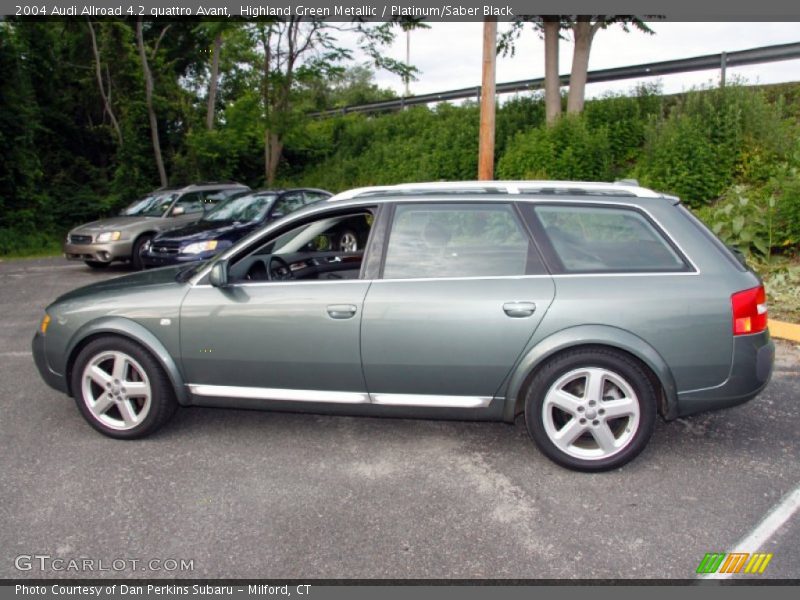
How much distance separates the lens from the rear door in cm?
395

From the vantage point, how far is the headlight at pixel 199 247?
10.5m

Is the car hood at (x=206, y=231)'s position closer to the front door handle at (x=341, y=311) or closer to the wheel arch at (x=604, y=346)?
the front door handle at (x=341, y=311)

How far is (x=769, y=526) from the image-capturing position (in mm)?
3383

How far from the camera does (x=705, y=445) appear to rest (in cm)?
440

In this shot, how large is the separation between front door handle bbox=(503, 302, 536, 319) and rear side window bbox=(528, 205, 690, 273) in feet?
1.03

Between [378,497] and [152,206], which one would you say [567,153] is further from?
[378,497]

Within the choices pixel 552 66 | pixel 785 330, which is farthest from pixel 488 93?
pixel 785 330

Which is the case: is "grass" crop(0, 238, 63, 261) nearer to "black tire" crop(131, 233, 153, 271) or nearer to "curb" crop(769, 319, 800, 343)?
"black tire" crop(131, 233, 153, 271)

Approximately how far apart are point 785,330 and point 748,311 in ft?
11.9

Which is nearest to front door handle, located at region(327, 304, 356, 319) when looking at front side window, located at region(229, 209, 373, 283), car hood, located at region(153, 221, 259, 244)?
front side window, located at region(229, 209, 373, 283)

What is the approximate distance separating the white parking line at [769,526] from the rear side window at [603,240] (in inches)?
53.8

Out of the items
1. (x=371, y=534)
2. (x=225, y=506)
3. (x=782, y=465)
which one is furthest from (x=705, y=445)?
(x=225, y=506)

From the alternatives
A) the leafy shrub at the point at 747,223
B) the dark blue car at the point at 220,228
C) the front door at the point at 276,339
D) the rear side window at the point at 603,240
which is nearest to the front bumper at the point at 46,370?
the front door at the point at 276,339

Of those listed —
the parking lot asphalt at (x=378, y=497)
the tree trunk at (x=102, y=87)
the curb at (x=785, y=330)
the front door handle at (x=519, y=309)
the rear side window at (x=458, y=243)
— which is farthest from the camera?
the tree trunk at (x=102, y=87)
